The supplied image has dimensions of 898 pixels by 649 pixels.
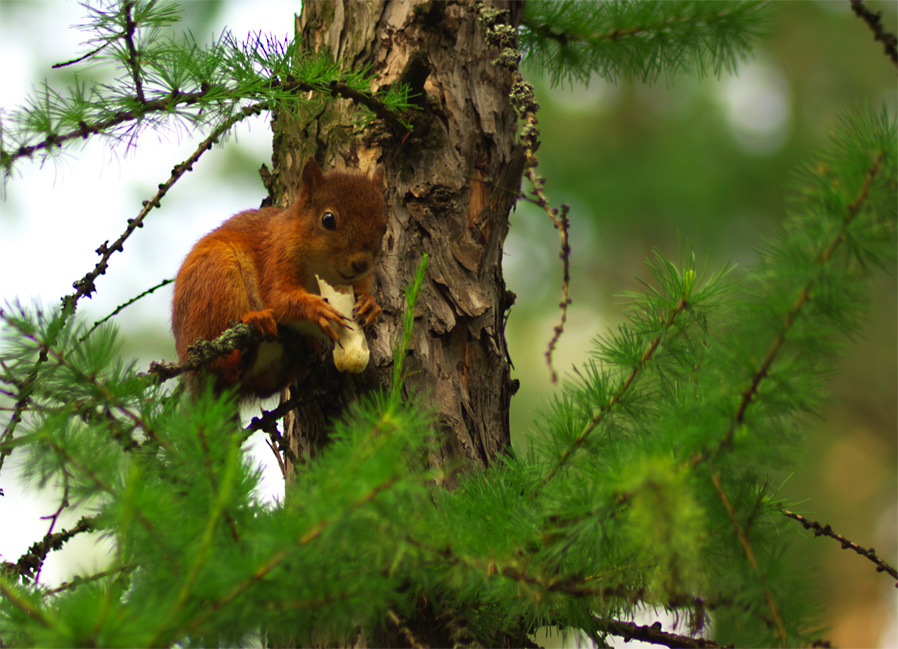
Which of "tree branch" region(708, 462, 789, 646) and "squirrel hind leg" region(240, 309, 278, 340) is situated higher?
"squirrel hind leg" region(240, 309, 278, 340)

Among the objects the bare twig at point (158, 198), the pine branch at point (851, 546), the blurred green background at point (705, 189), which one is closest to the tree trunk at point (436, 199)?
the bare twig at point (158, 198)

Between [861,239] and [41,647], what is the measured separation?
3.53 feet

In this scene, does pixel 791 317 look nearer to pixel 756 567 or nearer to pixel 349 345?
pixel 756 567

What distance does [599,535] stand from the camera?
103 centimetres

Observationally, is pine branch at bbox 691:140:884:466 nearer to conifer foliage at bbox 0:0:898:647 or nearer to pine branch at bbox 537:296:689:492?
conifer foliage at bbox 0:0:898:647

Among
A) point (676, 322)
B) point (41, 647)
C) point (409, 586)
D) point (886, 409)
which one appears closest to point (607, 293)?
point (886, 409)

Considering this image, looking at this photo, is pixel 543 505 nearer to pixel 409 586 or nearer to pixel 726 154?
pixel 409 586

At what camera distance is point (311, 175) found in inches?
83.7

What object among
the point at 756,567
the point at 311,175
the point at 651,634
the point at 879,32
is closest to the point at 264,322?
the point at 311,175

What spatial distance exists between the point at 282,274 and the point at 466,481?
100 cm

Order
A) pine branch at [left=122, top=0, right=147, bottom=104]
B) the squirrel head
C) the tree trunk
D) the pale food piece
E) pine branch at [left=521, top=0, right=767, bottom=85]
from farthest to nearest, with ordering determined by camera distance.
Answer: pine branch at [left=521, top=0, right=767, bottom=85] → the squirrel head → the tree trunk → the pale food piece → pine branch at [left=122, top=0, right=147, bottom=104]

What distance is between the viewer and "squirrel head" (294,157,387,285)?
207 cm

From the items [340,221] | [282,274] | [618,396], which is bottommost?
[618,396]

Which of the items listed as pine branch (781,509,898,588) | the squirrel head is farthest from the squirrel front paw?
pine branch (781,509,898,588)
